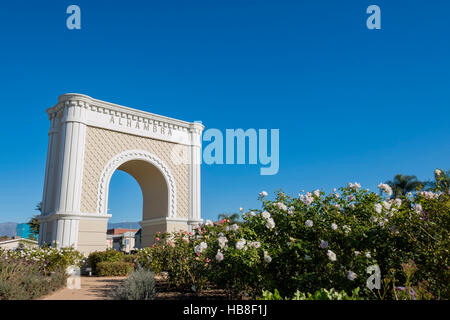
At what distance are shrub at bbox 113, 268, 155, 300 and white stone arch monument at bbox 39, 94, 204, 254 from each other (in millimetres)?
7895

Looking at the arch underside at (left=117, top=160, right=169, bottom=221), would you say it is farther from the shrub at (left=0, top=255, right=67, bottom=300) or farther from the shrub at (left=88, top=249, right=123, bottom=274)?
the shrub at (left=0, top=255, right=67, bottom=300)

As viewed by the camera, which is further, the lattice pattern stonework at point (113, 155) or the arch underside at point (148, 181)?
the arch underside at point (148, 181)

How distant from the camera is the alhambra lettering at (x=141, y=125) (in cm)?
1464

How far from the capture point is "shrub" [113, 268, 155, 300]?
17.6 feet

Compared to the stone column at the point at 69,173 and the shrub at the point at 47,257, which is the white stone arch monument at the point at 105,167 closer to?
the stone column at the point at 69,173

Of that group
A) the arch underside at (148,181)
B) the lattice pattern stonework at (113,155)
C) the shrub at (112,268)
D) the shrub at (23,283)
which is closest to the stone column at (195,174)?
the lattice pattern stonework at (113,155)

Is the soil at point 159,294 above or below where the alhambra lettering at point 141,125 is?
below

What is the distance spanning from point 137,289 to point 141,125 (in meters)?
11.0

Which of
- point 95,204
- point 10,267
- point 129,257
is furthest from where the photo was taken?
point 95,204
